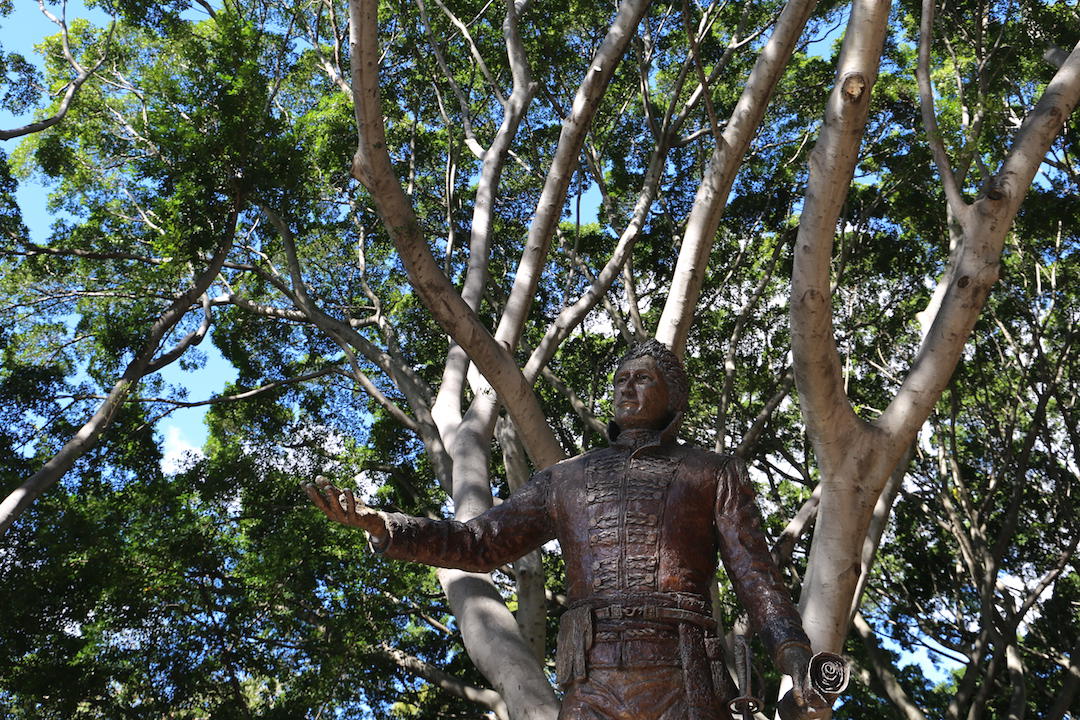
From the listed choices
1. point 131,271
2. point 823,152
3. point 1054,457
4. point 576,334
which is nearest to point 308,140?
point 131,271

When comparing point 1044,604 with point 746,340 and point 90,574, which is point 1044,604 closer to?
point 746,340

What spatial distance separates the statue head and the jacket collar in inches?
1.1

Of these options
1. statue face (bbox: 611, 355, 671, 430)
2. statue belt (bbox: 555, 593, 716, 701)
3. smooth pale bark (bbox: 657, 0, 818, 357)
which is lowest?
statue belt (bbox: 555, 593, 716, 701)

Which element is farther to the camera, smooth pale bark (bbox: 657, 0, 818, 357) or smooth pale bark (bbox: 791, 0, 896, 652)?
smooth pale bark (bbox: 657, 0, 818, 357)

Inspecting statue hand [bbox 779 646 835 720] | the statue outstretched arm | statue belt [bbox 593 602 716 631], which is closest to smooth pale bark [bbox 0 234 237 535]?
the statue outstretched arm

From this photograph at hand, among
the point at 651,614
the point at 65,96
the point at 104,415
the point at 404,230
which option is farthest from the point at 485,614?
the point at 65,96

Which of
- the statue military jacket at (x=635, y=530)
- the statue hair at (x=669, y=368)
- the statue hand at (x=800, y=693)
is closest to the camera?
the statue hand at (x=800, y=693)

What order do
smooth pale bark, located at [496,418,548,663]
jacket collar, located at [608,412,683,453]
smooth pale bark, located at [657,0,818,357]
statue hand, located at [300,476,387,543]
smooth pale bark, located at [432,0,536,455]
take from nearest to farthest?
statue hand, located at [300,476,387,543] < jacket collar, located at [608,412,683,453] < smooth pale bark, located at [657,0,818,357] < smooth pale bark, located at [432,0,536,455] < smooth pale bark, located at [496,418,548,663]

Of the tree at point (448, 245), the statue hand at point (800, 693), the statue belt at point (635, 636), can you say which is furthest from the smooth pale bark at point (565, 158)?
the statue hand at point (800, 693)

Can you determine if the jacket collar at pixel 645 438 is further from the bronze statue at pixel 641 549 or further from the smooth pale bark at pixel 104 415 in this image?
the smooth pale bark at pixel 104 415

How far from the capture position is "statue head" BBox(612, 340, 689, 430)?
417 centimetres

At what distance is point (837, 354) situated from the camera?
544cm

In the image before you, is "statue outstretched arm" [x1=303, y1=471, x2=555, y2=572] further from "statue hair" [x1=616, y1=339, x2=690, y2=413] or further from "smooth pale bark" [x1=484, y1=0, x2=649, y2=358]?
"smooth pale bark" [x1=484, y1=0, x2=649, y2=358]

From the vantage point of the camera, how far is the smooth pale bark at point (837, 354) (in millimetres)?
5270
